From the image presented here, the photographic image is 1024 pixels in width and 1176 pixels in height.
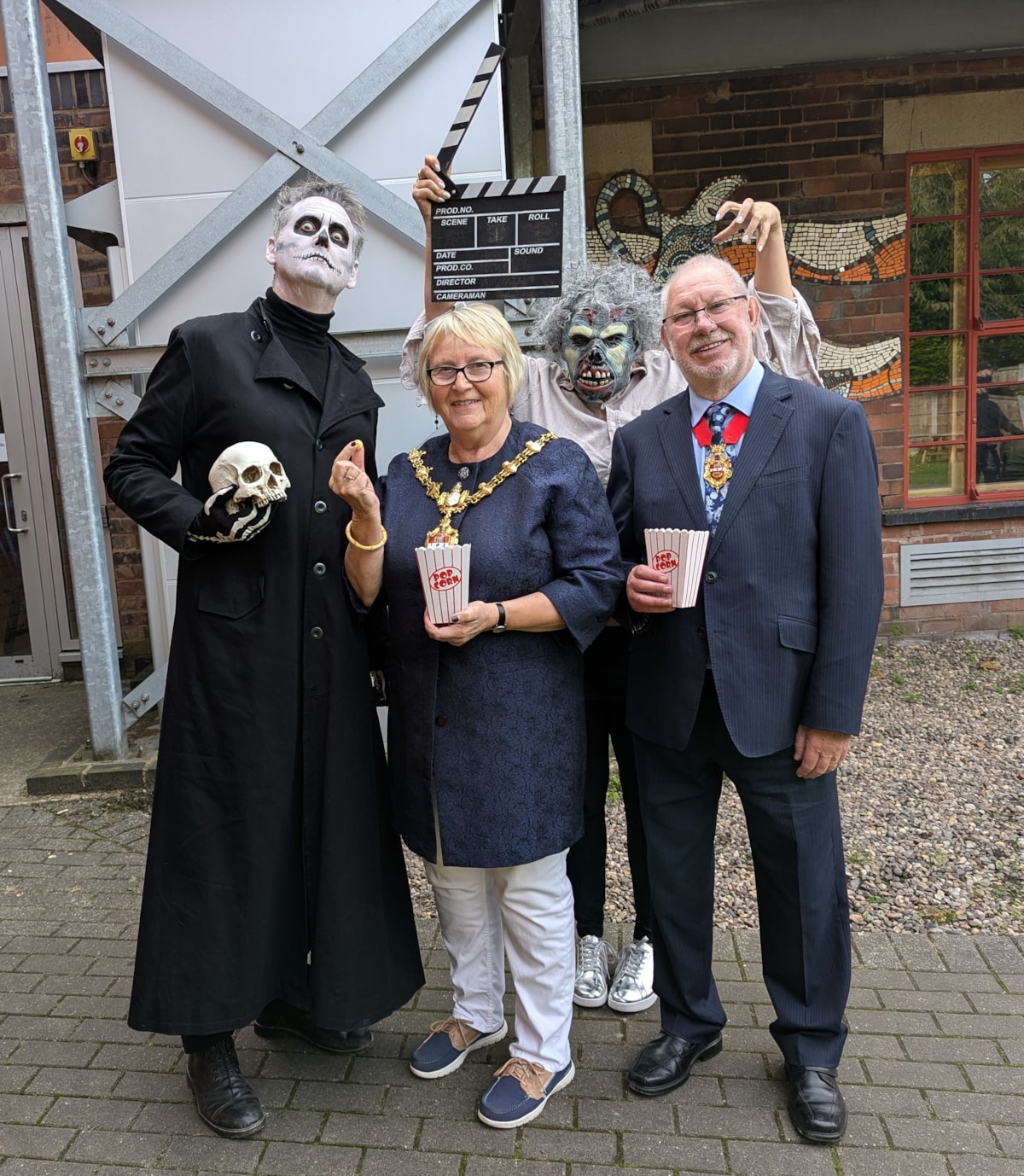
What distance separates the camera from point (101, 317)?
15.5 feet

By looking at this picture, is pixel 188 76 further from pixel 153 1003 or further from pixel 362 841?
pixel 153 1003

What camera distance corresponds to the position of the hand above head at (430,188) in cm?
321

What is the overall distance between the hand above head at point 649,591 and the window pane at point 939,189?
5.58m

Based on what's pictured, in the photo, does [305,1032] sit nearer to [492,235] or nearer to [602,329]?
[602,329]

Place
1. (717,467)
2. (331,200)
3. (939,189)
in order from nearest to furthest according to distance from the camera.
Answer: (717,467) < (331,200) < (939,189)

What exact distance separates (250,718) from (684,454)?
131 cm

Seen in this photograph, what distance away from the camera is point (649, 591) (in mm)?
2502

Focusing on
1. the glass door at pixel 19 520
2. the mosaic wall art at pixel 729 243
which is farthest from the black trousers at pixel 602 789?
the glass door at pixel 19 520

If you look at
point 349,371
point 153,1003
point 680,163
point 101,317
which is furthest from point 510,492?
point 680,163

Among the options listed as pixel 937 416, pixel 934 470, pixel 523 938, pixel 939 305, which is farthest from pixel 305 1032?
pixel 939 305

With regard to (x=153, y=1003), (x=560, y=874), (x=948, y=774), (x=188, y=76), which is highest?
(x=188, y=76)

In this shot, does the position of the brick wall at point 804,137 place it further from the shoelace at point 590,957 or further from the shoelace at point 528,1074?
the shoelace at point 528,1074

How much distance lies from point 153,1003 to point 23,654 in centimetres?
534

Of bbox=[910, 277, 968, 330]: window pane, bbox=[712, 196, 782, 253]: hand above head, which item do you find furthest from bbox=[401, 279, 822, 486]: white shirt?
bbox=[910, 277, 968, 330]: window pane
